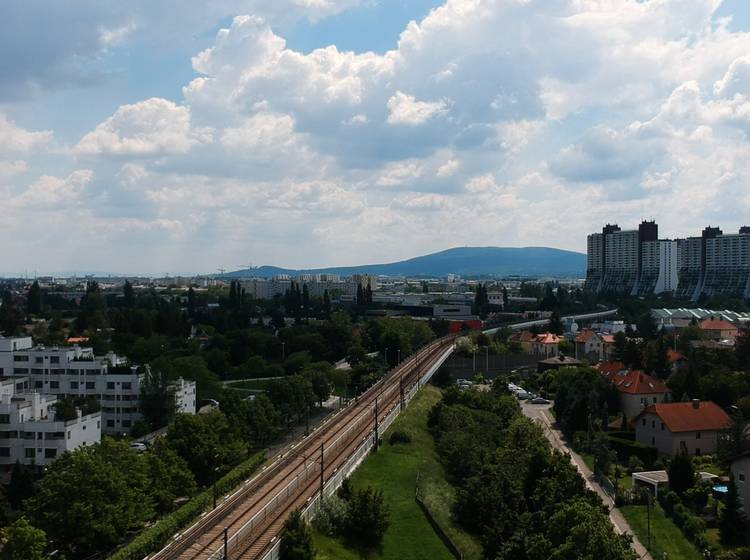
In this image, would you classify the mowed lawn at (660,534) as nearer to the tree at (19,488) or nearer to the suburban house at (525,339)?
the tree at (19,488)

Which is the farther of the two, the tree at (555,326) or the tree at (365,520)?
the tree at (555,326)

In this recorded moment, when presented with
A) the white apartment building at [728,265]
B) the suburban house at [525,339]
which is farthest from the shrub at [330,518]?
the white apartment building at [728,265]

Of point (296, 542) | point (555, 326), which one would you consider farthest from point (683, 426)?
point (555, 326)

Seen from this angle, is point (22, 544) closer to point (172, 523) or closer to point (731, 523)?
point (172, 523)

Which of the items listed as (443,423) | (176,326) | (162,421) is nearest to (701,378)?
(443,423)

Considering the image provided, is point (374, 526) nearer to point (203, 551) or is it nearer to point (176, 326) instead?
point (203, 551)

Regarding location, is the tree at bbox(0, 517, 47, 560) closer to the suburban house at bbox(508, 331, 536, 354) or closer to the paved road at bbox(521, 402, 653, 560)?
the paved road at bbox(521, 402, 653, 560)
